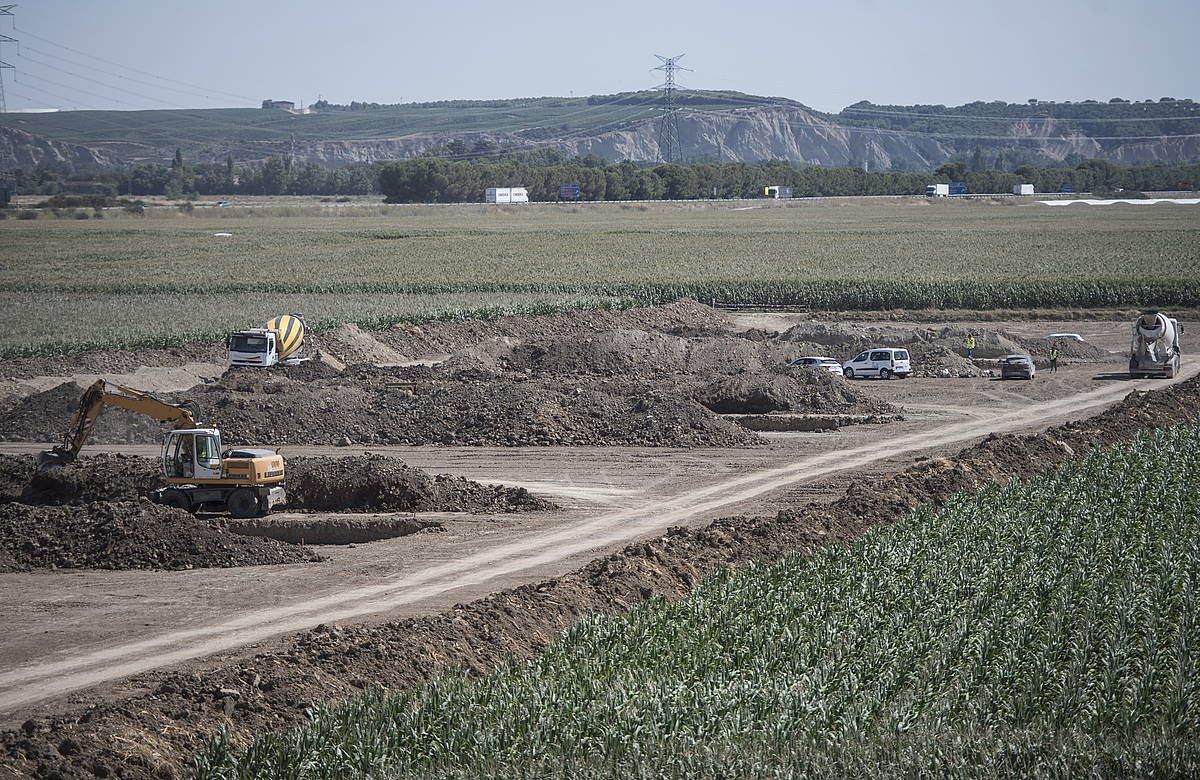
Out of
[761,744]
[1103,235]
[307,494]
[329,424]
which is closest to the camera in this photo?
[761,744]

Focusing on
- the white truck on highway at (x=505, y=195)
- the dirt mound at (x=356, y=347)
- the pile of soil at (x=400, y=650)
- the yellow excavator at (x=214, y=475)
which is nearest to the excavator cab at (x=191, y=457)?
the yellow excavator at (x=214, y=475)

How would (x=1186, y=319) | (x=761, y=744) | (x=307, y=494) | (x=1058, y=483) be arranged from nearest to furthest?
(x=761, y=744) < (x=1058, y=483) < (x=307, y=494) < (x=1186, y=319)

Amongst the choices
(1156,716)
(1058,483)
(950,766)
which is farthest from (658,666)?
(1058,483)

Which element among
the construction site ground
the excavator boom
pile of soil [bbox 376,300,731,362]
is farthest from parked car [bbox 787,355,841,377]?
the excavator boom

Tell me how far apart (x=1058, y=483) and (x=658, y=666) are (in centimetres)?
1069

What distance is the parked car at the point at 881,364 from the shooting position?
42.5m

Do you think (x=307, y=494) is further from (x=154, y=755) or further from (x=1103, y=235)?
(x=1103, y=235)

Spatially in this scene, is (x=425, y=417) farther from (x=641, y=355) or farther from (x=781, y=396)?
(x=641, y=355)

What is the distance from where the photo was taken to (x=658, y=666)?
40.9 ft

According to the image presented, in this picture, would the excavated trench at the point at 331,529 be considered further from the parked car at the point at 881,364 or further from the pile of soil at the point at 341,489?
the parked car at the point at 881,364

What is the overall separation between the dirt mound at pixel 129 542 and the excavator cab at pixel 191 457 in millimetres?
1492

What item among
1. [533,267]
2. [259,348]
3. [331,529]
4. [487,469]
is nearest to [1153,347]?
[487,469]

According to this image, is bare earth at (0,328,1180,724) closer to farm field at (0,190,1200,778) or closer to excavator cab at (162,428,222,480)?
farm field at (0,190,1200,778)

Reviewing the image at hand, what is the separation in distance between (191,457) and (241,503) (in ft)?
4.27
